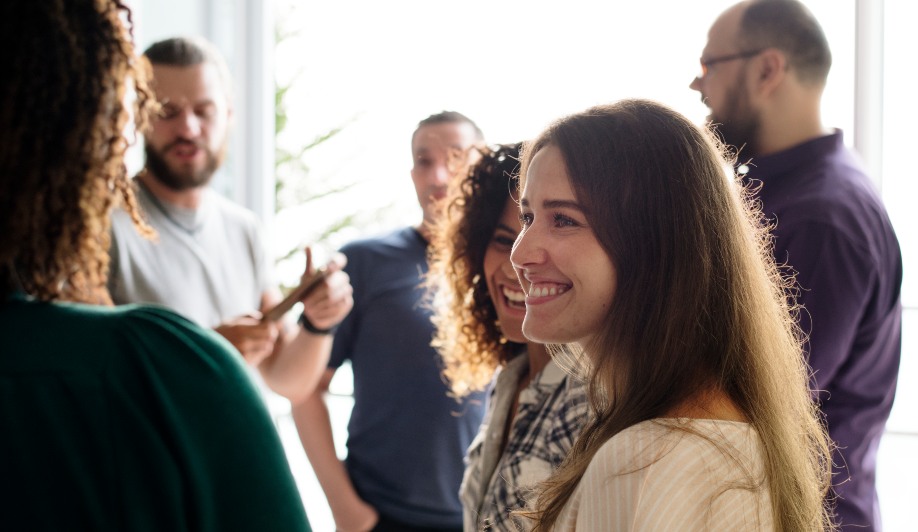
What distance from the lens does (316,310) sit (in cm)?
224

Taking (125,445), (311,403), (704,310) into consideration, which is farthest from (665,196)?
(311,403)

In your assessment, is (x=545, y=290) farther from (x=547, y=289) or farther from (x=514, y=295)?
(x=514, y=295)

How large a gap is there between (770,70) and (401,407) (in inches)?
47.1

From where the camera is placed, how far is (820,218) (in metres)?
1.72

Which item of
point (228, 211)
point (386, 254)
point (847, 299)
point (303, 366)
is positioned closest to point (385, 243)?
point (386, 254)

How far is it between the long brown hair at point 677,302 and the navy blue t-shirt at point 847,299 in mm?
687

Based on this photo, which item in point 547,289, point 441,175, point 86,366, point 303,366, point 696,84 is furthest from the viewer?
point 441,175

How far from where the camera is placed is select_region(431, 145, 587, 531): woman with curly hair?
1.38 m

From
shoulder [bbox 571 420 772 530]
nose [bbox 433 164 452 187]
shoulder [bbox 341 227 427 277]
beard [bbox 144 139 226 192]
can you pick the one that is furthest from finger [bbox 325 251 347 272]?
shoulder [bbox 571 420 772 530]

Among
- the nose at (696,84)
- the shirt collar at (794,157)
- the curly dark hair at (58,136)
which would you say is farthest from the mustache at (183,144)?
the curly dark hair at (58,136)

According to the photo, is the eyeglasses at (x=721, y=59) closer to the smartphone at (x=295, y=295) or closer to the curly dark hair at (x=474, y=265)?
the curly dark hair at (x=474, y=265)

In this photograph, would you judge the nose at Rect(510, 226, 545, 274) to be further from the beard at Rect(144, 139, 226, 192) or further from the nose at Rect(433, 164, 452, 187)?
the beard at Rect(144, 139, 226, 192)

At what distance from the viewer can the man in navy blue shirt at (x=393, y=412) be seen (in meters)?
2.18

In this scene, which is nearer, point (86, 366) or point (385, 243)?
point (86, 366)
